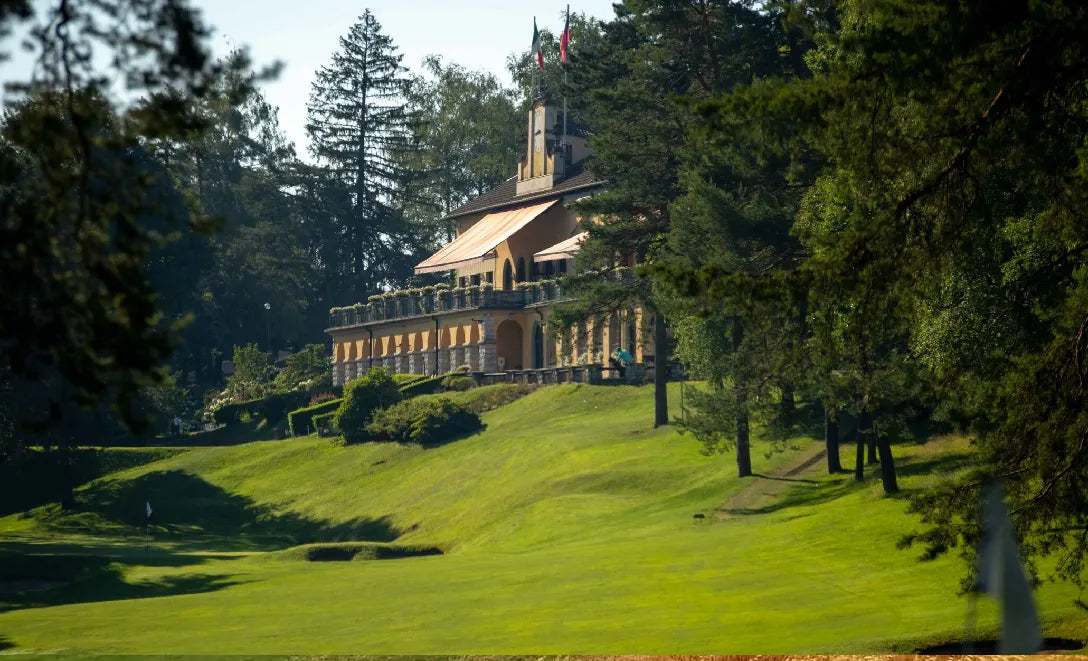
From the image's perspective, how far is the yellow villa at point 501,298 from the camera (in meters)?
81.8

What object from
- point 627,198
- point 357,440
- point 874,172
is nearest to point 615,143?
point 627,198

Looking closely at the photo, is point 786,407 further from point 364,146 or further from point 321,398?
point 364,146

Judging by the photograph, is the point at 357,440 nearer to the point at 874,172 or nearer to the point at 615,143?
the point at 615,143

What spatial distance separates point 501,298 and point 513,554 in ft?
139

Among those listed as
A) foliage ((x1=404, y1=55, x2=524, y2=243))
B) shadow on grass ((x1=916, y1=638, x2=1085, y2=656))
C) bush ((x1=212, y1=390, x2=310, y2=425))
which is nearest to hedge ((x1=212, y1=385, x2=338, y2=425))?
bush ((x1=212, y1=390, x2=310, y2=425))

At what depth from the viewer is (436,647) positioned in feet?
87.7

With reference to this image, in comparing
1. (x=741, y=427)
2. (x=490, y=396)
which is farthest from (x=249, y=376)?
(x=741, y=427)

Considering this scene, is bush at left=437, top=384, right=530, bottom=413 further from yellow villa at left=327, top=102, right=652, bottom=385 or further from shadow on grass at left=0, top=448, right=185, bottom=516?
shadow on grass at left=0, top=448, right=185, bottom=516

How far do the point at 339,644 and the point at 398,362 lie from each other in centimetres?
6615

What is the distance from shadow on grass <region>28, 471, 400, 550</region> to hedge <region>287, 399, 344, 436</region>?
10.3 m

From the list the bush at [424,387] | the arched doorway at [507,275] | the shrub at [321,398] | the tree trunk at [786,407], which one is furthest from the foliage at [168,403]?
the tree trunk at [786,407]

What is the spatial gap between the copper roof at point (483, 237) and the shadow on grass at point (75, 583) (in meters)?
39.8

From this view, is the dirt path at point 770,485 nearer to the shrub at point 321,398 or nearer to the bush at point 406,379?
the bush at point 406,379

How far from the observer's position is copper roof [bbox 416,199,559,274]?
84.8m
